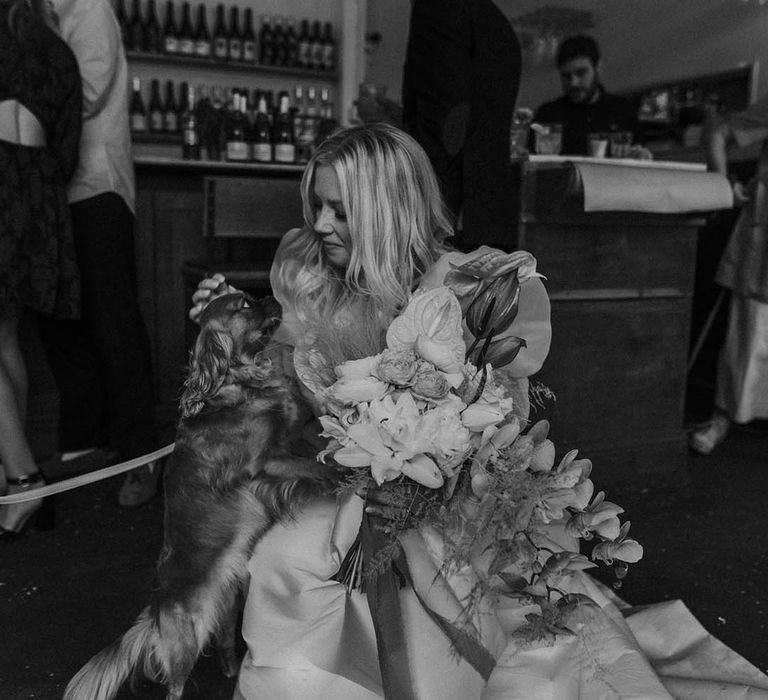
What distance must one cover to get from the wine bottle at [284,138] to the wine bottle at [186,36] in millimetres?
1321

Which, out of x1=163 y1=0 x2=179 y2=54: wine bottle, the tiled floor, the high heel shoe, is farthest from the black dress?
x1=163 y1=0 x2=179 y2=54: wine bottle

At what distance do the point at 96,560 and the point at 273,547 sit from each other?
3.49 ft

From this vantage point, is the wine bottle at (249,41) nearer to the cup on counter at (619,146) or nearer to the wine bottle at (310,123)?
the wine bottle at (310,123)

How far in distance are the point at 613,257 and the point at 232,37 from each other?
3309 millimetres

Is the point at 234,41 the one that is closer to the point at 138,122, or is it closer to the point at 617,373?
the point at 138,122

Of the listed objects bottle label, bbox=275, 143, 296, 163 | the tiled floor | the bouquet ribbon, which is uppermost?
bottle label, bbox=275, 143, 296, 163

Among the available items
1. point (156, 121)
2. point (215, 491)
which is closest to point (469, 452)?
point (215, 491)

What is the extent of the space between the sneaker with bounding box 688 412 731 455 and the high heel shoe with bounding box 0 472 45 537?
2341mm

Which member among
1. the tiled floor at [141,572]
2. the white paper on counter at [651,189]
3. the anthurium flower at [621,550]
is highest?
the white paper on counter at [651,189]

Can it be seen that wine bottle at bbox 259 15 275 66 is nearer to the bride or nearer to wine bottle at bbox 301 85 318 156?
wine bottle at bbox 301 85 318 156

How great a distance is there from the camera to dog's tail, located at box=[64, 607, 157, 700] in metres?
1.28

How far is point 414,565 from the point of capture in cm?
129

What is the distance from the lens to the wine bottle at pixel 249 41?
5094 mm

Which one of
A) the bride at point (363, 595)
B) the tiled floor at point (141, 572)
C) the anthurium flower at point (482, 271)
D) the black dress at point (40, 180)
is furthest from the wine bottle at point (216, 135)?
the anthurium flower at point (482, 271)
